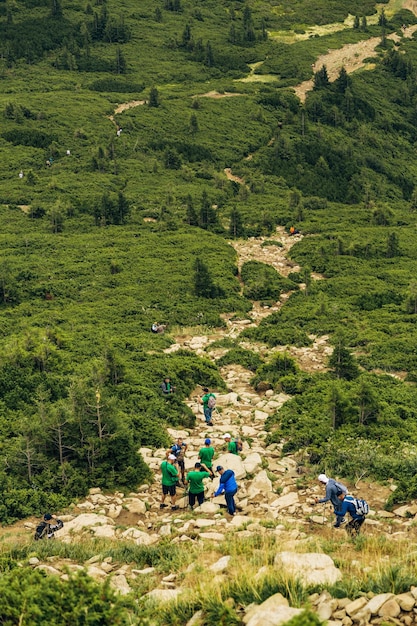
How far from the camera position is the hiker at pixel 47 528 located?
1337 cm

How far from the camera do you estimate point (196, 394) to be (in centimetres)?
2452

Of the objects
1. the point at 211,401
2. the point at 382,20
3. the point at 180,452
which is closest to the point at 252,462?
the point at 180,452

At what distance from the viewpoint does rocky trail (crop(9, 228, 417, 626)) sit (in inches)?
368

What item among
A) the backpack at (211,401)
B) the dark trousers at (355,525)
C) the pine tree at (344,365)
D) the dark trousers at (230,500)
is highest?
the dark trousers at (355,525)

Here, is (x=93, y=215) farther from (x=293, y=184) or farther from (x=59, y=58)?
(x=59, y=58)

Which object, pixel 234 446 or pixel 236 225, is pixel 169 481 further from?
pixel 236 225

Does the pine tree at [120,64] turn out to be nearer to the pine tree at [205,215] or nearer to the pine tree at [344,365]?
the pine tree at [205,215]

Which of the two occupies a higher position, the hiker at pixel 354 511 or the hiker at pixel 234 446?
the hiker at pixel 354 511

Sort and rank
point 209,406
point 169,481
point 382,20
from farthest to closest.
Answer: point 382,20 < point 209,406 < point 169,481

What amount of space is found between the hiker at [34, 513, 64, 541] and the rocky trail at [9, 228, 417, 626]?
148 millimetres

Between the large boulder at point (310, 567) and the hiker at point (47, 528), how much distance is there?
5.50 m

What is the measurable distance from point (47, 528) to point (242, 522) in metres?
4.09

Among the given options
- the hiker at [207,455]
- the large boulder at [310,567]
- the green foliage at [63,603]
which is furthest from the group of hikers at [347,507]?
the green foliage at [63,603]

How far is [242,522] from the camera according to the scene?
1352cm
